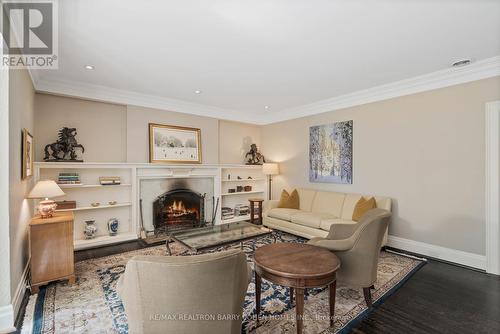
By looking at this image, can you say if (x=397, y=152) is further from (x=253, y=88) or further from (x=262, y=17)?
(x=262, y=17)

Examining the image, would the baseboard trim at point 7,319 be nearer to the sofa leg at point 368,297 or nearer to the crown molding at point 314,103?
the crown molding at point 314,103

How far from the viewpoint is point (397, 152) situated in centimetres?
391

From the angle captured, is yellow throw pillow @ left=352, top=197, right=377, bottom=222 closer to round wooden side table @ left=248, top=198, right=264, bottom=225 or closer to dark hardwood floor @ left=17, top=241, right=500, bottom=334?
dark hardwood floor @ left=17, top=241, right=500, bottom=334

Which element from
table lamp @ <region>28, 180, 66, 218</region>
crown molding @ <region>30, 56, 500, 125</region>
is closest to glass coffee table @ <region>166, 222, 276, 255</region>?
table lamp @ <region>28, 180, 66, 218</region>

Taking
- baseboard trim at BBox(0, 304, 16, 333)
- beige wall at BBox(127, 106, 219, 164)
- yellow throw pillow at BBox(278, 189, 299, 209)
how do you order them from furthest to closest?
yellow throw pillow at BBox(278, 189, 299, 209) → beige wall at BBox(127, 106, 219, 164) → baseboard trim at BBox(0, 304, 16, 333)

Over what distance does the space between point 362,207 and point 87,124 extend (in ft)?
15.7

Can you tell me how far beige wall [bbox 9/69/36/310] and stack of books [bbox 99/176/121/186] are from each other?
1.35 metres

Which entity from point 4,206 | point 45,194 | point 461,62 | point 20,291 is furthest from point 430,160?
point 20,291

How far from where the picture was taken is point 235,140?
6.05 metres

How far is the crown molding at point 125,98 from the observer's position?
3.69 meters

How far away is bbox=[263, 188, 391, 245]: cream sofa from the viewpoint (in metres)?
3.97

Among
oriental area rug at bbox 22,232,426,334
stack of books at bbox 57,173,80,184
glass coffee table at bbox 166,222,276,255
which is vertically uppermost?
stack of books at bbox 57,173,80,184

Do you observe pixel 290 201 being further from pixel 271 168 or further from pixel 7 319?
pixel 7 319

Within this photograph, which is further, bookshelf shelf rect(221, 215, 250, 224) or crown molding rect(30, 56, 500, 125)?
bookshelf shelf rect(221, 215, 250, 224)
